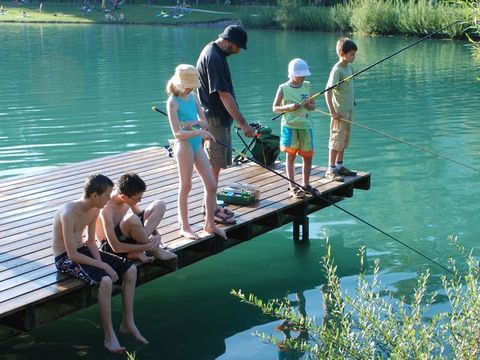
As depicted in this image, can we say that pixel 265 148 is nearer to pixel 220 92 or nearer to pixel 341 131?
pixel 341 131

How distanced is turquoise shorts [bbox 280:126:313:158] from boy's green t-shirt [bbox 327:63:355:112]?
0.69 metres

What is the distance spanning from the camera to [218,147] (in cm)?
659

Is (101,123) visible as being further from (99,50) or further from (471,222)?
(99,50)

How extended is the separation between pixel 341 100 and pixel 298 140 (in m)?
0.81

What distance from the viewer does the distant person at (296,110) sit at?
750 centimetres

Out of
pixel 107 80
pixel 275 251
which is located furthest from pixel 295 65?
pixel 107 80

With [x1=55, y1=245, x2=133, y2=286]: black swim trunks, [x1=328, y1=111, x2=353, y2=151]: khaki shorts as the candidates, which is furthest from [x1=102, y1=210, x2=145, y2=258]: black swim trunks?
[x1=328, y1=111, x2=353, y2=151]: khaki shorts

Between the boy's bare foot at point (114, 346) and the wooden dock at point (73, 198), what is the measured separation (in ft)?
1.09

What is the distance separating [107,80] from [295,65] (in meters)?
14.9

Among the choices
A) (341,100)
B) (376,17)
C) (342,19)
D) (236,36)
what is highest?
(236,36)

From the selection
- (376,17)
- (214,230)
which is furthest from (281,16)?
(214,230)

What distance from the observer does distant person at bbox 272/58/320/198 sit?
7.50 meters

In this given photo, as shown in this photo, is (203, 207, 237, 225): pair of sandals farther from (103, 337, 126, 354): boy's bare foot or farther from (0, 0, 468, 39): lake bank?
(0, 0, 468, 39): lake bank

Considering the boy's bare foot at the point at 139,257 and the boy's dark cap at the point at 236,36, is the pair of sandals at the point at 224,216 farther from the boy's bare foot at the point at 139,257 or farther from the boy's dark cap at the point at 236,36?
the boy's dark cap at the point at 236,36
